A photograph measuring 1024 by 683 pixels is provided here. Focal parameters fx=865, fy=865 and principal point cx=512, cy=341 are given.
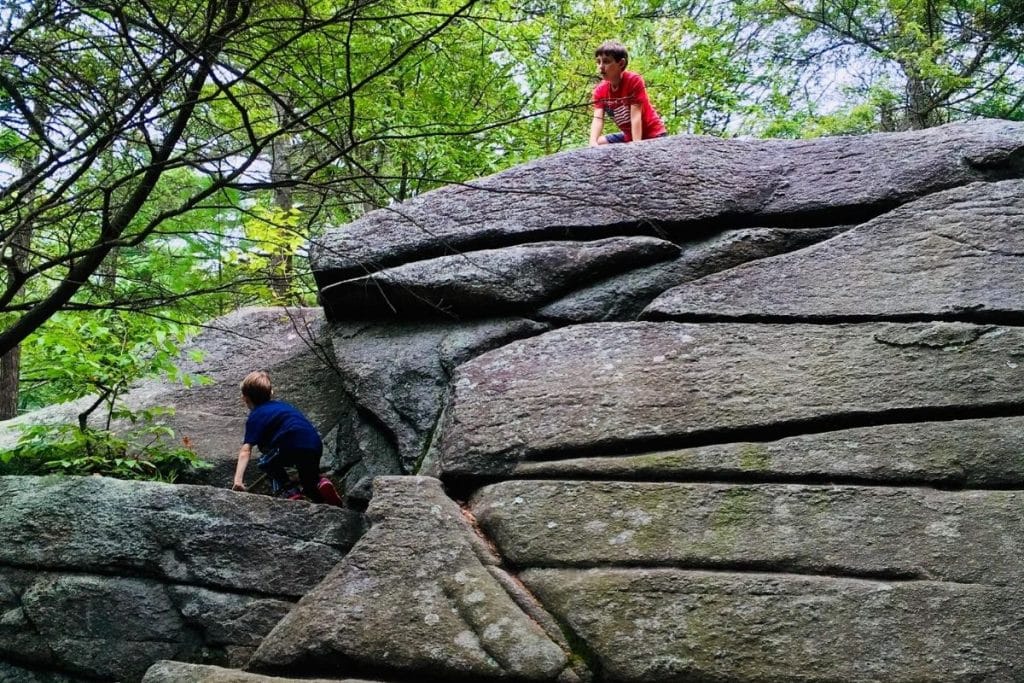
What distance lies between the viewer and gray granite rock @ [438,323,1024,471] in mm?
5555

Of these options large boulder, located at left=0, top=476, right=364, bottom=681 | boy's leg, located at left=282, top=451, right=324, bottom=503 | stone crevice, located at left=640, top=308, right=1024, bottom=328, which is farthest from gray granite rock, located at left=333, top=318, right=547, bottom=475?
stone crevice, located at left=640, top=308, right=1024, bottom=328

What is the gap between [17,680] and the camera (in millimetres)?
5773

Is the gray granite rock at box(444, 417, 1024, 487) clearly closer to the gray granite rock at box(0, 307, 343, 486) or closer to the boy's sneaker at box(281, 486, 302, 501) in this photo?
the boy's sneaker at box(281, 486, 302, 501)

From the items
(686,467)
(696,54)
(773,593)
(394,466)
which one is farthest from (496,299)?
(696,54)

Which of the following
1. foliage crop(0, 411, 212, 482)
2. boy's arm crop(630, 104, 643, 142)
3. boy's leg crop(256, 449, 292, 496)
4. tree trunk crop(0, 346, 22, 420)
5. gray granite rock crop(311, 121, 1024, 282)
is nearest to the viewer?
foliage crop(0, 411, 212, 482)

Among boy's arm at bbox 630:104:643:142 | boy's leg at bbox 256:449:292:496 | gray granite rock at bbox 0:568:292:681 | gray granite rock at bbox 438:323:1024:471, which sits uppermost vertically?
boy's arm at bbox 630:104:643:142

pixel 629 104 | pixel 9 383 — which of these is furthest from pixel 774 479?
pixel 9 383

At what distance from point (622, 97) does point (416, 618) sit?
5.23 metres

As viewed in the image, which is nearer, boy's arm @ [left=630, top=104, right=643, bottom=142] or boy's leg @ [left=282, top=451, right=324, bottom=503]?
boy's leg @ [left=282, top=451, right=324, bottom=503]

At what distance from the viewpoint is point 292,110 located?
396 centimetres

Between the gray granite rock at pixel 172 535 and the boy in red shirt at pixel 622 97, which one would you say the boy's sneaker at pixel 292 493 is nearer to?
the gray granite rock at pixel 172 535

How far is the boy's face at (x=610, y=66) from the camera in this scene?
305 inches

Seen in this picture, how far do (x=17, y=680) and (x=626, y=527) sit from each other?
419 cm

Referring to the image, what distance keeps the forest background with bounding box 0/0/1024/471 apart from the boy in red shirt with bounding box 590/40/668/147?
1.33ft
